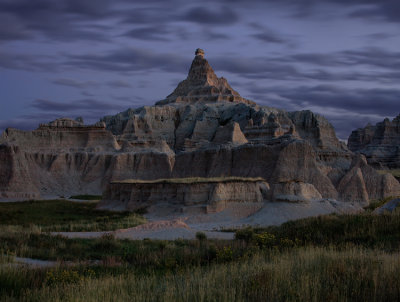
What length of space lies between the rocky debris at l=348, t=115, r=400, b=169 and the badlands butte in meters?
A: 0.32

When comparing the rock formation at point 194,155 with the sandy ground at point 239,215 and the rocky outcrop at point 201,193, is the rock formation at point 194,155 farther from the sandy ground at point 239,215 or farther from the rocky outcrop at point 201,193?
the rocky outcrop at point 201,193

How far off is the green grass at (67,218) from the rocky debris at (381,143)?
60.3 metres

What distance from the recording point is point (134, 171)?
71.9m

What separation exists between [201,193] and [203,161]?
76.5 ft

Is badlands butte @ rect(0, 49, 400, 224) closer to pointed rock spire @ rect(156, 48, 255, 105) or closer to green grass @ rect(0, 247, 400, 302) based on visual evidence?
pointed rock spire @ rect(156, 48, 255, 105)

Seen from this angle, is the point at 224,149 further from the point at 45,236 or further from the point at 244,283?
the point at 244,283

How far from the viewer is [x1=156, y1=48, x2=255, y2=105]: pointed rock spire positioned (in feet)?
403

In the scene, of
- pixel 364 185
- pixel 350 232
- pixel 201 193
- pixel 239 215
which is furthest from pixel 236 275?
pixel 364 185

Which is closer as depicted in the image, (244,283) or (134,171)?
(244,283)

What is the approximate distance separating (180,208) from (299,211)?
8.32 meters

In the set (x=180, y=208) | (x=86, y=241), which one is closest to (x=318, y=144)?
(x=180, y=208)

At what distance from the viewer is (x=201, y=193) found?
34.6 m

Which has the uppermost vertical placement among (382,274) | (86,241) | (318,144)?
(318,144)

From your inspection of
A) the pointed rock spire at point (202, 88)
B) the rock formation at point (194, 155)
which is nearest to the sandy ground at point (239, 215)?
the rock formation at point (194, 155)
